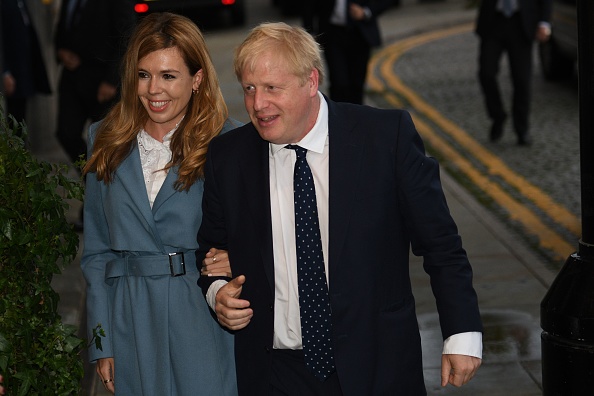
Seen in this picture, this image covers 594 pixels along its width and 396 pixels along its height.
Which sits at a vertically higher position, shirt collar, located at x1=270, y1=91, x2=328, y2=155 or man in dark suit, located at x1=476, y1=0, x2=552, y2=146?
shirt collar, located at x1=270, y1=91, x2=328, y2=155

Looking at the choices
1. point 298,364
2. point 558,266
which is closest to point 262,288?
point 298,364

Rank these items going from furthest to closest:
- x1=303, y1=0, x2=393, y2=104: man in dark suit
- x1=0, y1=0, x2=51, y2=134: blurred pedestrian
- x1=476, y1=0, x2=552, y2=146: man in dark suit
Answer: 1. x1=476, y1=0, x2=552, y2=146: man in dark suit
2. x1=303, y1=0, x2=393, y2=104: man in dark suit
3. x1=0, y1=0, x2=51, y2=134: blurred pedestrian

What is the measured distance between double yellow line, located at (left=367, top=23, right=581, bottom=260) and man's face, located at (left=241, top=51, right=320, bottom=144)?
200 inches

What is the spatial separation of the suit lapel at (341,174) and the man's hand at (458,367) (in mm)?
434

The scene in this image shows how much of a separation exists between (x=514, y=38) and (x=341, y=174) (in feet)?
26.8

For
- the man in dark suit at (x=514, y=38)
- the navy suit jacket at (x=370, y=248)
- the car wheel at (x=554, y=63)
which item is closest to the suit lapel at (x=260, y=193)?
the navy suit jacket at (x=370, y=248)

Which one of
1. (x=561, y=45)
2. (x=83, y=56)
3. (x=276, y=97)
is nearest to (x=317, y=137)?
(x=276, y=97)

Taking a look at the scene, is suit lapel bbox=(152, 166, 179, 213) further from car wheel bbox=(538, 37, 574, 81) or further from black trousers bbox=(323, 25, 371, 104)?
car wheel bbox=(538, 37, 574, 81)

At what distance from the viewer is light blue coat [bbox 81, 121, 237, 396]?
13.7 ft

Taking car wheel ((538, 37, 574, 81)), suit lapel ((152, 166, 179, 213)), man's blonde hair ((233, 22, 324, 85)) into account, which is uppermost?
man's blonde hair ((233, 22, 324, 85))

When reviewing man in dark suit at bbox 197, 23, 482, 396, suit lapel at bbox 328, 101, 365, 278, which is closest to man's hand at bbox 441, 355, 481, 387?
man in dark suit at bbox 197, 23, 482, 396

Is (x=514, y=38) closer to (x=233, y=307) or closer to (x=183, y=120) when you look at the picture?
(x=183, y=120)

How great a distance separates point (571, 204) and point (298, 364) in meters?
6.50

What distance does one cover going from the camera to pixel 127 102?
169 inches
